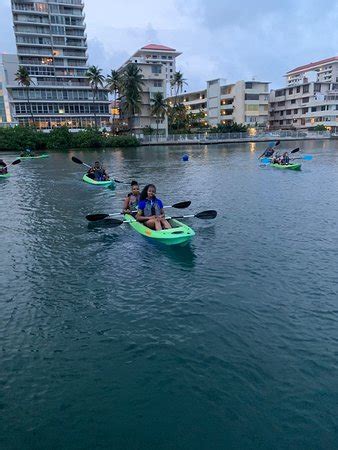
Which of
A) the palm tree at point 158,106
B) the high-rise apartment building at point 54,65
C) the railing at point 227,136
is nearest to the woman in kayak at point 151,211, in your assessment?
the railing at point 227,136

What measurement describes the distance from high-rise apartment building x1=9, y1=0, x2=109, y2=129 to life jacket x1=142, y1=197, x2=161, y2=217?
8122 cm

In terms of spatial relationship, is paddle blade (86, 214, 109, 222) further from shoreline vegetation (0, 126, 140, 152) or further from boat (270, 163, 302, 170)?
shoreline vegetation (0, 126, 140, 152)

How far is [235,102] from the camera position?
318 ft

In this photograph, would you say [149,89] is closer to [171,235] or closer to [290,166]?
[290,166]

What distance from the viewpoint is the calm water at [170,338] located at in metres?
5.37

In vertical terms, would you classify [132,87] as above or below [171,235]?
above

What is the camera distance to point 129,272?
10531 mm

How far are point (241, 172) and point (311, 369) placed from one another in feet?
87.1

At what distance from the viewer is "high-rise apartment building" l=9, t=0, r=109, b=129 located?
84.7 meters

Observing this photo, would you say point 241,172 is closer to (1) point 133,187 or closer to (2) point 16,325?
(1) point 133,187

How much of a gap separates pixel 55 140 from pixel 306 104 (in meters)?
71.2

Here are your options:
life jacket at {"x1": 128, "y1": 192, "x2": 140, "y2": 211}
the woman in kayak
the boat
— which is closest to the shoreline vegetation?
the boat

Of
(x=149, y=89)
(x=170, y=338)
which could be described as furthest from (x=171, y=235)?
(x=149, y=89)

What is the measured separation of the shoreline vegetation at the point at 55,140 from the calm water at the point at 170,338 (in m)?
59.7
